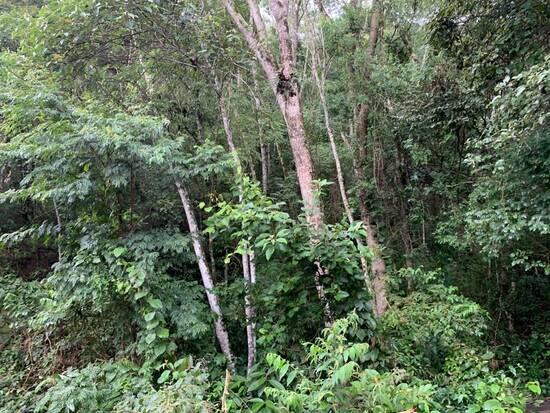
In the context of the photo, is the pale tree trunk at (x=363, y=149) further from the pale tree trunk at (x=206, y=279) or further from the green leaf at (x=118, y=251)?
the green leaf at (x=118, y=251)

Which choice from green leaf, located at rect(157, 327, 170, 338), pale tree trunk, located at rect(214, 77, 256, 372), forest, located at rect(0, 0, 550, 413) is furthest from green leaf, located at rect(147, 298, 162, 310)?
pale tree trunk, located at rect(214, 77, 256, 372)

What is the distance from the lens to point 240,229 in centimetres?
346

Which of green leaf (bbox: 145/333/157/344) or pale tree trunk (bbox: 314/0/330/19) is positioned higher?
pale tree trunk (bbox: 314/0/330/19)

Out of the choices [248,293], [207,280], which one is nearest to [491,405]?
[248,293]

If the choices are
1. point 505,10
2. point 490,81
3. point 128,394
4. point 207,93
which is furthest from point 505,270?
point 128,394

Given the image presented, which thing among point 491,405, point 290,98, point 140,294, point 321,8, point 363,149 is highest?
point 321,8

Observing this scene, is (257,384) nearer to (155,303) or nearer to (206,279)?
(155,303)

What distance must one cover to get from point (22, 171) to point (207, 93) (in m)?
3.33

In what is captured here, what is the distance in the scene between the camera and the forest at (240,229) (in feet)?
10.1

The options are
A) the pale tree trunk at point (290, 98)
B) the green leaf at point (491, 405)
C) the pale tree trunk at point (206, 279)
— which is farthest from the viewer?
the pale tree trunk at point (206, 279)

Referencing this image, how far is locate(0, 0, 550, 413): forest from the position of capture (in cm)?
307

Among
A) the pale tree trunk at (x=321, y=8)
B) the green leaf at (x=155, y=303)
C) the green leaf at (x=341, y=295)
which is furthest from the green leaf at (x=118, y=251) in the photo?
the pale tree trunk at (x=321, y=8)

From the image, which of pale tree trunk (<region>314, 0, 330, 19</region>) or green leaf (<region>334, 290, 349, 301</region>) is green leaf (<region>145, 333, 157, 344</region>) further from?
pale tree trunk (<region>314, 0, 330, 19</region>)

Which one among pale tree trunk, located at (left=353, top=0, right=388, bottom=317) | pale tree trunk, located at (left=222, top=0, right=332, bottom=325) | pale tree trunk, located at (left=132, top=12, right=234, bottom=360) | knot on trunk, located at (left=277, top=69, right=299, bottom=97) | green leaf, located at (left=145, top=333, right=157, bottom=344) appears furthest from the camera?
pale tree trunk, located at (left=353, top=0, right=388, bottom=317)
